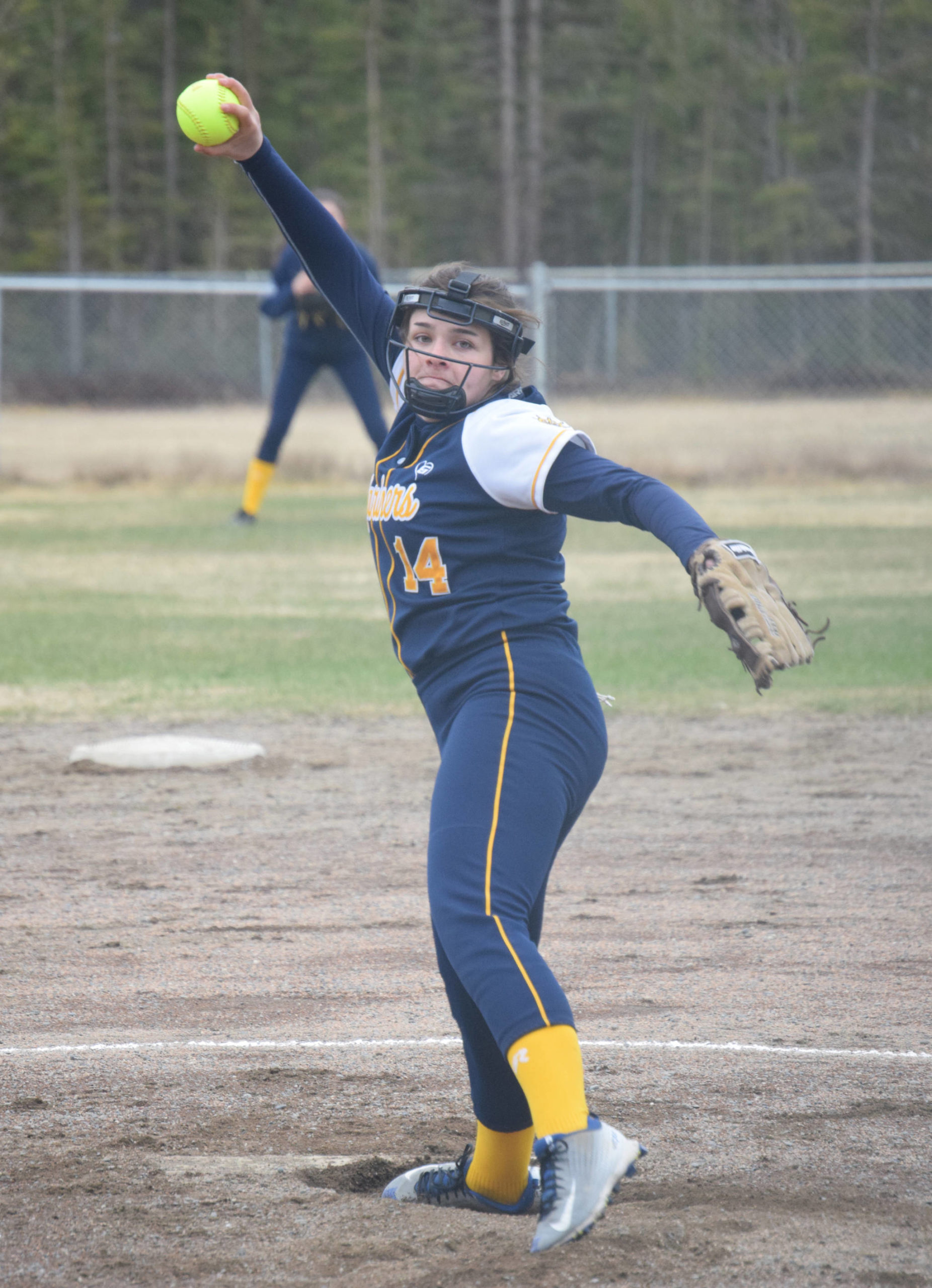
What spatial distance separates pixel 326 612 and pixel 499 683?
726 centimetres

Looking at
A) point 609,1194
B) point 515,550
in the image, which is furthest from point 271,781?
point 609,1194

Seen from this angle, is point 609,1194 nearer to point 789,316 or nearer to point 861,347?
point 861,347

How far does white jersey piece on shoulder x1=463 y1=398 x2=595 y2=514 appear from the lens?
2.48 meters

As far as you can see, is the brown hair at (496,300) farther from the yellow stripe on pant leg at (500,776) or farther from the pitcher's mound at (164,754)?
the pitcher's mound at (164,754)

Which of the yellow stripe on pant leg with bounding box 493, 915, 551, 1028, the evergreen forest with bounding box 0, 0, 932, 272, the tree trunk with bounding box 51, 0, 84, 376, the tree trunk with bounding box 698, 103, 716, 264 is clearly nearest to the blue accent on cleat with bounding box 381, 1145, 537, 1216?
the yellow stripe on pant leg with bounding box 493, 915, 551, 1028

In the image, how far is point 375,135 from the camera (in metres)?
41.5

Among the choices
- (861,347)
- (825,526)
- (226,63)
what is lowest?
(825,526)

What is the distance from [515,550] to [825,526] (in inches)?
444

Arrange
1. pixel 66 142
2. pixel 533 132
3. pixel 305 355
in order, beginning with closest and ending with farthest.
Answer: pixel 305 355 → pixel 533 132 → pixel 66 142

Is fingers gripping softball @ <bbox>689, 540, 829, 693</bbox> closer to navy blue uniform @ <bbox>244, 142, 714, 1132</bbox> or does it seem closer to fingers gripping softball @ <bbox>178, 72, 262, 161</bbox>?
navy blue uniform @ <bbox>244, 142, 714, 1132</bbox>

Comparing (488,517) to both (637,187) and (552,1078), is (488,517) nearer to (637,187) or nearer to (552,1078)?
(552,1078)

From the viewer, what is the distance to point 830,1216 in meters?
2.54

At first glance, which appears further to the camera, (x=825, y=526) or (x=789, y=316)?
(x=789, y=316)

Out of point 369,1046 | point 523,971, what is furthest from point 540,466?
point 369,1046
